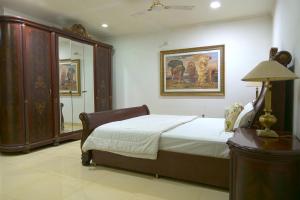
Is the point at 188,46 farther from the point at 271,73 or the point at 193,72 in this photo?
the point at 271,73

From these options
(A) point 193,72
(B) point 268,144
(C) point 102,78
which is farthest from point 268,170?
(C) point 102,78

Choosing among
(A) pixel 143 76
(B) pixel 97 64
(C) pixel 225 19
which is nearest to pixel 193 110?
(A) pixel 143 76

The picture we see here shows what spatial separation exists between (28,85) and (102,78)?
2072mm

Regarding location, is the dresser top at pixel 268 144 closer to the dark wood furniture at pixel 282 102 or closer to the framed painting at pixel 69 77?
the dark wood furniture at pixel 282 102

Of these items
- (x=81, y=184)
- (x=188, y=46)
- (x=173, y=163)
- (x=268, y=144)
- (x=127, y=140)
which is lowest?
(x=81, y=184)

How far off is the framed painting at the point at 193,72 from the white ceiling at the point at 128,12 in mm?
706

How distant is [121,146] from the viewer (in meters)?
2.80

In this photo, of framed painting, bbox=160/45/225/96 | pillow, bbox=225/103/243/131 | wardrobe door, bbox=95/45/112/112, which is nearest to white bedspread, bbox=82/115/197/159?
pillow, bbox=225/103/243/131

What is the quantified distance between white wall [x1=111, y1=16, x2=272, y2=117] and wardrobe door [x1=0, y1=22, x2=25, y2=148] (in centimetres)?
288

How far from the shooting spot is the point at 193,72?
5.18 metres

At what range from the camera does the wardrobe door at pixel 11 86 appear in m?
3.61

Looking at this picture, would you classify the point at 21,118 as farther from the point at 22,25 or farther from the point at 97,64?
the point at 97,64

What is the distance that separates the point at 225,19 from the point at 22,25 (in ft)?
13.5

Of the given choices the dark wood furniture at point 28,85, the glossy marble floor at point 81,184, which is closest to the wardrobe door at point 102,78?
the dark wood furniture at point 28,85
